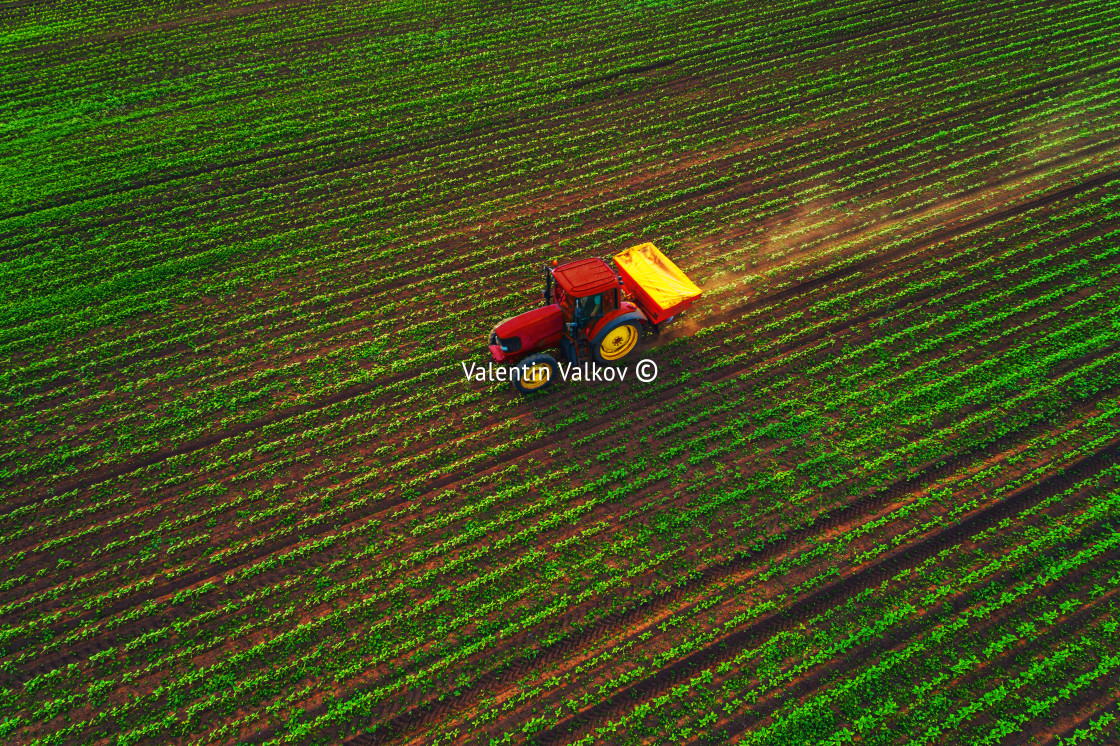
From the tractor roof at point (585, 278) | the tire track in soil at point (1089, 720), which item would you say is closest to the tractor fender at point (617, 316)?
the tractor roof at point (585, 278)

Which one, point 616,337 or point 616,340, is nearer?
point 616,337

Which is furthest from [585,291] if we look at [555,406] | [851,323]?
[851,323]

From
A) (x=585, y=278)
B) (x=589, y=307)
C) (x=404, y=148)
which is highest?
(x=404, y=148)

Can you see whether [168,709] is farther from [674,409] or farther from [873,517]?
[873,517]

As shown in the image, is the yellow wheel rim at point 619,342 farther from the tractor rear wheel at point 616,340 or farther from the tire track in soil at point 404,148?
the tire track in soil at point 404,148

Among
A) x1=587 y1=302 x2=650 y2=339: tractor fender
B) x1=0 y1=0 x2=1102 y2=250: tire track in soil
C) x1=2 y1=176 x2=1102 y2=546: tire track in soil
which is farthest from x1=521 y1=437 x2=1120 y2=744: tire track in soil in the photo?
x1=0 y1=0 x2=1102 y2=250: tire track in soil

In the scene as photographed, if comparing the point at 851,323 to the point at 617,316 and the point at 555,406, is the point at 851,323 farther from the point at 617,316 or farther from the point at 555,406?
the point at 555,406
